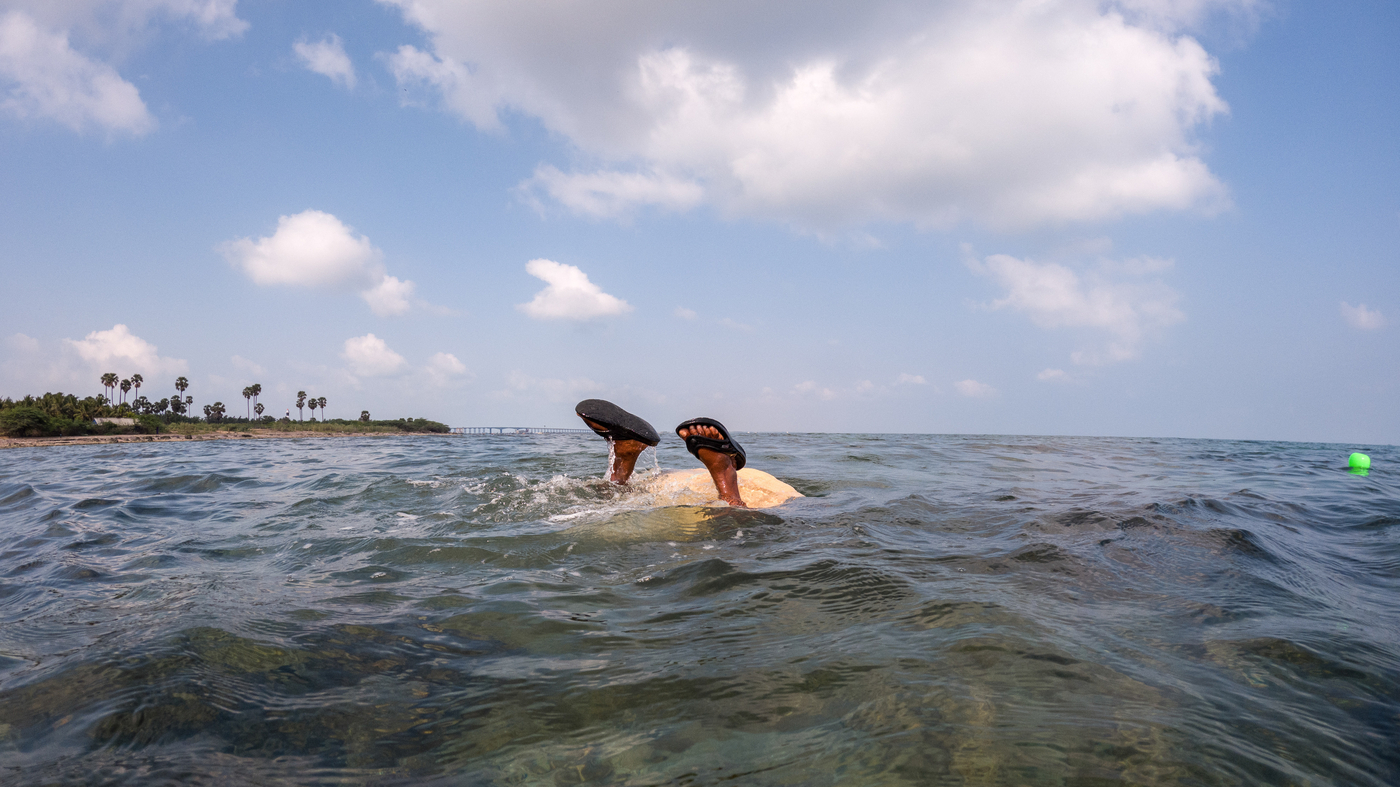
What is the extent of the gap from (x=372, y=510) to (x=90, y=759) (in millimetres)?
5275

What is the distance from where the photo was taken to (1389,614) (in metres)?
3.71

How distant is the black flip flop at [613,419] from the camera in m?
7.28

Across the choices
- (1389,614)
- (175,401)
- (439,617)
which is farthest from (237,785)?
(175,401)

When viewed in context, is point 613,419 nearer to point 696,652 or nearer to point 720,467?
point 720,467

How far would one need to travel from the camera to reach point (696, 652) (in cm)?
294

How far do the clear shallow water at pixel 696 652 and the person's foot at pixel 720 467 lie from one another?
70cm

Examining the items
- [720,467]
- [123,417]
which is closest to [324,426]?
[123,417]

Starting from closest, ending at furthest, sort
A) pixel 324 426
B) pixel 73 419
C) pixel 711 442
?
pixel 711 442, pixel 73 419, pixel 324 426

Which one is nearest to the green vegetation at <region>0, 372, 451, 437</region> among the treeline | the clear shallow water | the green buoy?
the treeline

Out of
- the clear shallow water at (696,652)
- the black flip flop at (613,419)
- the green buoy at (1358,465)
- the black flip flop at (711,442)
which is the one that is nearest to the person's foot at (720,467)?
the black flip flop at (711,442)

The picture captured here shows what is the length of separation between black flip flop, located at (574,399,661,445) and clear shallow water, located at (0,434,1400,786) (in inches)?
55.9

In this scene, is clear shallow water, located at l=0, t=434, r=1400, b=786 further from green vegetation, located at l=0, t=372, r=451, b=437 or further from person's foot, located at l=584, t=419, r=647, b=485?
green vegetation, located at l=0, t=372, r=451, b=437

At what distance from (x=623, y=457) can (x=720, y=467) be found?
6.36ft

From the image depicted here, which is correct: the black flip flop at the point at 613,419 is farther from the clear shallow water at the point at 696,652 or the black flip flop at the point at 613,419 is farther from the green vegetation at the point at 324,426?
the green vegetation at the point at 324,426
